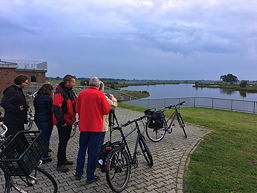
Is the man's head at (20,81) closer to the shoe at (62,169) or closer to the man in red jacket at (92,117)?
the man in red jacket at (92,117)

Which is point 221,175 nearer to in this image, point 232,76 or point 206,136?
point 206,136

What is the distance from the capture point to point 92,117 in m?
3.61

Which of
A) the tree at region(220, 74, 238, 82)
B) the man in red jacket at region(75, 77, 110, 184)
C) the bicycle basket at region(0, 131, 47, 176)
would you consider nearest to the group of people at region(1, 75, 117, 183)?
the man in red jacket at region(75, 77, 110, 184)

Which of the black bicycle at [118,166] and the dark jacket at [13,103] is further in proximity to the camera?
the dark jacket at [13,103]

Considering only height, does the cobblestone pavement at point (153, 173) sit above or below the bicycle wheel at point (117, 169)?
below

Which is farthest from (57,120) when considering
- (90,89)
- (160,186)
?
(160,186)

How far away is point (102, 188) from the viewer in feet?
11.9

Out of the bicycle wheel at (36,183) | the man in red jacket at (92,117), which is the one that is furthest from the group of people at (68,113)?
the bicycle wheel at (36,183)

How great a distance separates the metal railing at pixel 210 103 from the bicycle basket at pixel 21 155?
15606mm

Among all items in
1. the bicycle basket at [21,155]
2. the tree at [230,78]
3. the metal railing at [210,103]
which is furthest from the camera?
the tree at [230,78]

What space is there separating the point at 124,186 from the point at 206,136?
4.52 metres

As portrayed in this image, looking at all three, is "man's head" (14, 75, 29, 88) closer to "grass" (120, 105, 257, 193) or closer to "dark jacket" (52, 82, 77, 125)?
"dark jacket" (52, 82, 77, 125)

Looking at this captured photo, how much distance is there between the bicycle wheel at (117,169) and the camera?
133 inches

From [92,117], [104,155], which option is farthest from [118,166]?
[92,117]
